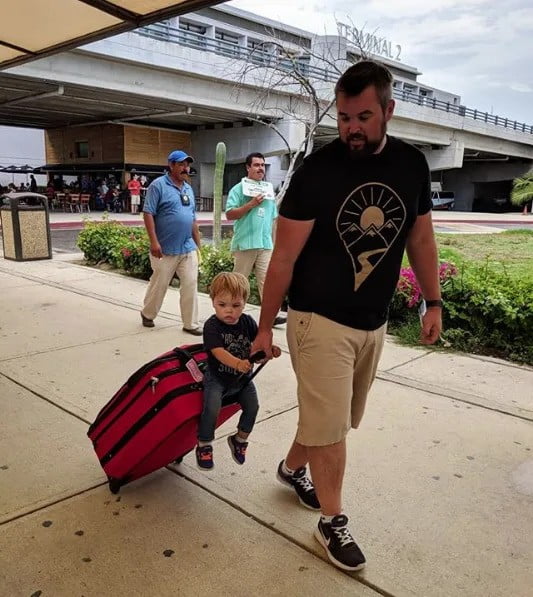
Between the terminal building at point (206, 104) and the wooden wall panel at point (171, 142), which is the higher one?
the terminal building at point (206, 104)

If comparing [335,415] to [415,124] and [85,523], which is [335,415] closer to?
[85,523]

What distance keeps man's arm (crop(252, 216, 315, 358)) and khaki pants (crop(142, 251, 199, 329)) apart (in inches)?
133

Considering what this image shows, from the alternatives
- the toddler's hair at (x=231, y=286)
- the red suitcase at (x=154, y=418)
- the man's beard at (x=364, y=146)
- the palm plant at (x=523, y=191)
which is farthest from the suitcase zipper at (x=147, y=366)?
the palm plant at (x=523, y=191)

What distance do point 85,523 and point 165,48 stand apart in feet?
71.4

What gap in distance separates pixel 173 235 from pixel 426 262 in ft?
11.4

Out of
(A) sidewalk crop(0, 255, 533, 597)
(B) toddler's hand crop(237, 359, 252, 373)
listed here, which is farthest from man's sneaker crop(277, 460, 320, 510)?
(B) toddler's hand crop(237, 359, 252, 373)

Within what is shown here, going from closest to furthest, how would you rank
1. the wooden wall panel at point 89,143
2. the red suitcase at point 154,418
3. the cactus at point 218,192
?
the red suitcase at point 154,418 → the cactus at point 218,192 → the wooden wall panel at point 89,143

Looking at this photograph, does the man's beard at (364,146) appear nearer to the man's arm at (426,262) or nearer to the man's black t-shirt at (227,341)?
the man's arm at (426,262)

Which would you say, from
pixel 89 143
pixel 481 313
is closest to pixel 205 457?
pixel 481 313

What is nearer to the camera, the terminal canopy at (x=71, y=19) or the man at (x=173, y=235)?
the terminal canopy at (x=71, y=19)

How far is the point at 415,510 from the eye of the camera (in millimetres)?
2734

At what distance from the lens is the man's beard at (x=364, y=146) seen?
2074mm

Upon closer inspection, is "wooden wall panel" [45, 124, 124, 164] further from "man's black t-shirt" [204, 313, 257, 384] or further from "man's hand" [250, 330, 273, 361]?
"man's hand" [250, 330, 273, 361]

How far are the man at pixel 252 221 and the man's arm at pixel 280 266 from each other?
11.1 feet
